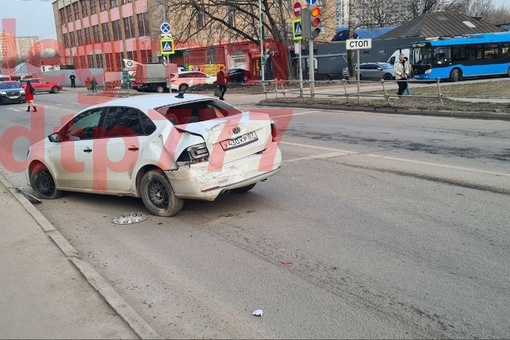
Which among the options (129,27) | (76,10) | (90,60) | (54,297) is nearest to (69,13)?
(76,10)

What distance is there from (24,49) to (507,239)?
52.9 feet

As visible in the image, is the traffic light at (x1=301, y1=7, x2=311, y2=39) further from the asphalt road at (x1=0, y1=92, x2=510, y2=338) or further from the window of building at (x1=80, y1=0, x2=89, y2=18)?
the window of building at (x1=80, y1=0, x2=89, y2=18)

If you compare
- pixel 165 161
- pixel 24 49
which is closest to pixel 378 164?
pixel 165 161

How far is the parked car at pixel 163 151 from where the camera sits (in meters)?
5.79

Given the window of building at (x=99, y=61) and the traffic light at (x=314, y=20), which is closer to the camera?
the traffic light at (x=314, y=20)

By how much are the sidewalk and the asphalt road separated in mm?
226

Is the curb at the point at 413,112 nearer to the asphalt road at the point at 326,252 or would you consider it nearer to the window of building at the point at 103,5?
the asphalt road at the point at 326,252

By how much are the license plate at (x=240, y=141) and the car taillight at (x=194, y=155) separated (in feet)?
0.92

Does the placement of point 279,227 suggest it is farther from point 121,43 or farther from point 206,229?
point 121,43

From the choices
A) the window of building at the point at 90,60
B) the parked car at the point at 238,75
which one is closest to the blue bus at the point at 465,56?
the parked car at the point at 238,75

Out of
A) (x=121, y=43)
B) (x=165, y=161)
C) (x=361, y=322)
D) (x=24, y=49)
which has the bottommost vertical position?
(x=361, y=322)

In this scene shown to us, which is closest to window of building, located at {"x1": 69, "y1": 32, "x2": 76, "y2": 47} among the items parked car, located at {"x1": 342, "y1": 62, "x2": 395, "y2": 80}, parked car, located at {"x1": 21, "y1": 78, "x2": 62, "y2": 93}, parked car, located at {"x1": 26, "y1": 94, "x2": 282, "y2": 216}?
parked car, located at {"x1": 21, "y1": 78, "x2": 62, "y2": 93}

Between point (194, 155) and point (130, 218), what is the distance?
139 cm

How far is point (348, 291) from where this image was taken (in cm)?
397
